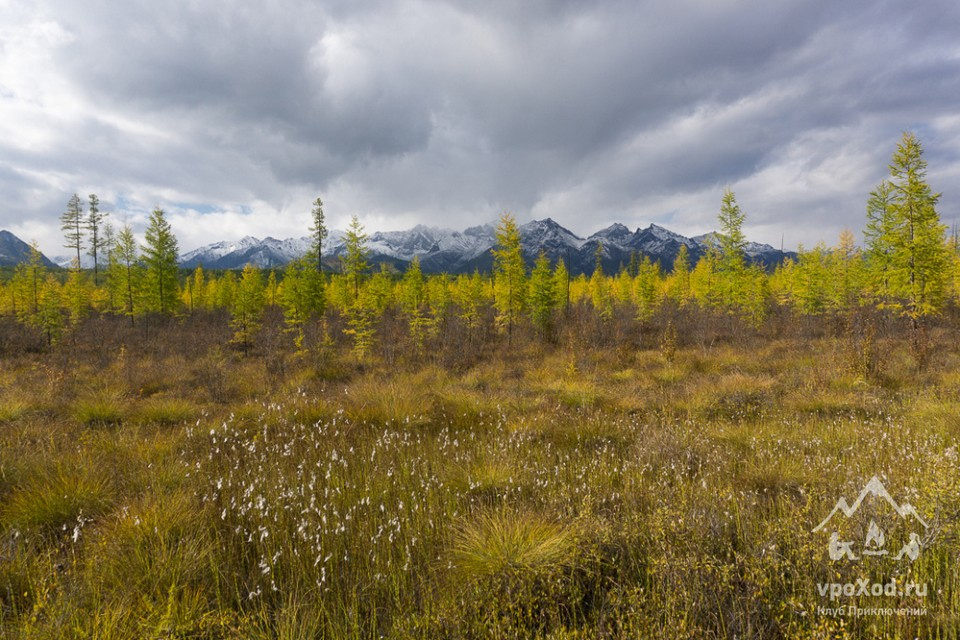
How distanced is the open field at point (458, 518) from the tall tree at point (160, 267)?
27.4 metres

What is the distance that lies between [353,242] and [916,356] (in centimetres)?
2457

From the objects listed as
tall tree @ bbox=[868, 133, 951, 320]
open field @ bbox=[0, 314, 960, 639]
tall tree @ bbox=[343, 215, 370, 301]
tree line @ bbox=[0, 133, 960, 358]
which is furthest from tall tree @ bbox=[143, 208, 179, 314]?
tall tree @ bbox=[868, 133, 951, 320]

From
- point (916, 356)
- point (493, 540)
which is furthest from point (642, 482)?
point (916, 356)

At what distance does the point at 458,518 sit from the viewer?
9.96ft

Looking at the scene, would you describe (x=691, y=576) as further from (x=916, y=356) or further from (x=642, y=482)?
(x=916, y=356)

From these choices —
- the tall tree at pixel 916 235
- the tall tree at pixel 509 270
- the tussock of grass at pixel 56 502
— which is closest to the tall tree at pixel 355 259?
the tall tree at pixel 509 270

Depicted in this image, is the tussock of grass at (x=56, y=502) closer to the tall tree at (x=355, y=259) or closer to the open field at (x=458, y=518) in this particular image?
the open field at (x=458, y=518)

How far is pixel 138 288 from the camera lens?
2942 cm

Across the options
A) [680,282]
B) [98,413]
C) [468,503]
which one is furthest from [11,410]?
[680,282]

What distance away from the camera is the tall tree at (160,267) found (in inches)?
1132

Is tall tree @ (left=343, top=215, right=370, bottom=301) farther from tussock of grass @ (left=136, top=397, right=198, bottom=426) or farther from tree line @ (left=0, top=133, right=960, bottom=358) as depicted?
tussock of grass @ (left=136, top=397, right=198, bottom=426)

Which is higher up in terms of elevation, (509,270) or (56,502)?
(509,270)
